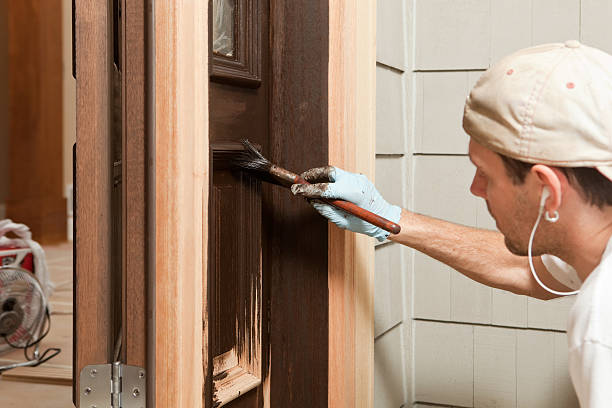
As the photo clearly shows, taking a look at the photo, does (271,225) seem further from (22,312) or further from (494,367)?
(22,312)

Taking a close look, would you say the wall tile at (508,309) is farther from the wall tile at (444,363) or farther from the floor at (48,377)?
the floor at (48,377)

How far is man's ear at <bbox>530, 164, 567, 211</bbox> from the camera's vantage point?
3.33 ft

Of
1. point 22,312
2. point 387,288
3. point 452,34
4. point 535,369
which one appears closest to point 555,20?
point 452,34

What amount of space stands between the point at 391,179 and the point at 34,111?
5.62 meters

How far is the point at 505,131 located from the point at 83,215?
673 mm

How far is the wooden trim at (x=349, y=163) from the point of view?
5.12 ft

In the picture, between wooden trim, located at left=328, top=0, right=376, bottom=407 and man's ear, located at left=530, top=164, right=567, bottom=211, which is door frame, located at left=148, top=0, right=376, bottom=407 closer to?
wooden trim, located at left=328, top=0, right=376, bottom=407

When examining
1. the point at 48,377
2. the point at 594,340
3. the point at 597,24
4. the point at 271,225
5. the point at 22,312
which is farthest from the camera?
the point at 22,312

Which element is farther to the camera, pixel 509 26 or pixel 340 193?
pixel 509 26

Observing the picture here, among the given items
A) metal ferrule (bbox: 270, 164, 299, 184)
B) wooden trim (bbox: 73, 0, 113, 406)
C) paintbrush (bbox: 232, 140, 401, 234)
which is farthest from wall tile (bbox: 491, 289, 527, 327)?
wooden trim (bbox: 73, 0, 113, 406)

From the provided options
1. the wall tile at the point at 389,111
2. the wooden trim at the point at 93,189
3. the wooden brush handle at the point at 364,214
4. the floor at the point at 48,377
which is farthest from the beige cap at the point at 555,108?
the floor at the point at 48,377

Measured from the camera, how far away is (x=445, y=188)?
201cm

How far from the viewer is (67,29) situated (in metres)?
7.00

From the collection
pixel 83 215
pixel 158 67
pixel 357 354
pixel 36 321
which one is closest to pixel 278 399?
pixel 357 354
